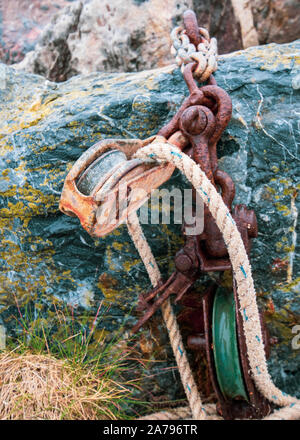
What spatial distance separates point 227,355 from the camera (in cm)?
141

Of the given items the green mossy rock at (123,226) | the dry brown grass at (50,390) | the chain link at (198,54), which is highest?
the chain link at (198,54)

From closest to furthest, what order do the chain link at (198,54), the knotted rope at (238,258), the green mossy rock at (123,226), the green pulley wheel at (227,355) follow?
the knotted rope at (238,258)
the green pulley wheel at (227,355)
the chain link at (198,54)
the green mossy rock at (123,226)

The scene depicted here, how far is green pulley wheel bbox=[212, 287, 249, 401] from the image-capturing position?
4.58ft

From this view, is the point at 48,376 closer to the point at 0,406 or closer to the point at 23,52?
the point at 0,406

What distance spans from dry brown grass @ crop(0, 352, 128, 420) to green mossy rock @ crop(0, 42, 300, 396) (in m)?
0.25

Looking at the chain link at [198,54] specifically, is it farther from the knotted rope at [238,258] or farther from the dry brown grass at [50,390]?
the dry brown grass at [50,390]

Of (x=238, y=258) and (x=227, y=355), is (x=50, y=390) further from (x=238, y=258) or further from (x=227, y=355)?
(x=238, y=258)

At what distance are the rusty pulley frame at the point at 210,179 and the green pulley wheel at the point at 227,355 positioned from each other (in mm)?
16

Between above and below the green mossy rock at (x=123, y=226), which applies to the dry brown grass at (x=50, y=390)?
below

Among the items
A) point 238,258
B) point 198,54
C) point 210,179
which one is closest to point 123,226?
point 210,179

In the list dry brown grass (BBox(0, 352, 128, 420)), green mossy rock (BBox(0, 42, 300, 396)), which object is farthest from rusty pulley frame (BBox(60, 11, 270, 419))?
dry brown grass (BBox(0, 352, 128, 420))

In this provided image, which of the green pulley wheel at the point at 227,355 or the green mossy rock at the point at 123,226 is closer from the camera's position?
the green pulley wheel at the point at 227,355

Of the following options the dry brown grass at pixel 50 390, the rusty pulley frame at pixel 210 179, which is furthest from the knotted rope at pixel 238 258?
the dry brown grass at pixel 50 390

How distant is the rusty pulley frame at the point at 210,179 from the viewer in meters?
1.31
